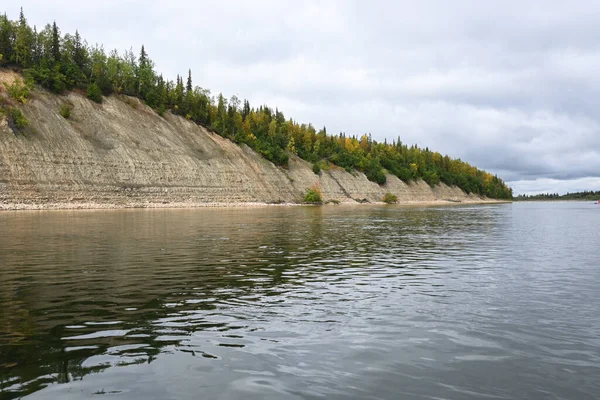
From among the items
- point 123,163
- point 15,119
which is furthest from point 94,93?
point 15,119

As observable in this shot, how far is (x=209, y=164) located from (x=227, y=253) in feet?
279

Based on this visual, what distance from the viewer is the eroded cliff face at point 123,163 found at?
2862 inches

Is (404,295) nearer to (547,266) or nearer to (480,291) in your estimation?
(480,291)

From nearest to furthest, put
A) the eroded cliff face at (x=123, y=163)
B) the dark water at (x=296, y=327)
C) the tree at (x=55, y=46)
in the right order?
the dark water at (x=296, y=327)
the eroded cliff face at (x=123, y=163)
the tree at (x=55, y=46)

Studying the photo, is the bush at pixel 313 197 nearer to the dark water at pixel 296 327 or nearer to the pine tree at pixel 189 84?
the pine tree at pixel 189 84

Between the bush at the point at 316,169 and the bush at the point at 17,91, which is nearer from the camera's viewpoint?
the bush at the point at 17,91

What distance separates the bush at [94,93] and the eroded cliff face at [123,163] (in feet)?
6.35

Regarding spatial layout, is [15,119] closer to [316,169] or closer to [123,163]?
[123,163]

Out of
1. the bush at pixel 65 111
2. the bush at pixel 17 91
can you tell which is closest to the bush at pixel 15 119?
the bush at pixel 17 91

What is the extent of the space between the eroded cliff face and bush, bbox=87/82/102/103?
1935 mm

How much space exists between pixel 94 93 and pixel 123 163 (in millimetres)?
23978

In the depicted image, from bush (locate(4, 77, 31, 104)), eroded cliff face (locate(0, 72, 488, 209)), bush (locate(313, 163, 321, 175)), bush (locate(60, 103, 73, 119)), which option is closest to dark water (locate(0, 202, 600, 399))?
eroded cliff face (locate(0, 72, 488, 209))

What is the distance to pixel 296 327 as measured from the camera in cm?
1027

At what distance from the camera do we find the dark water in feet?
23.8
